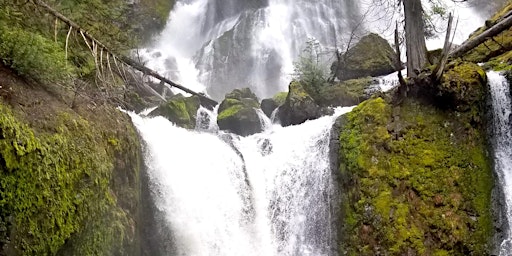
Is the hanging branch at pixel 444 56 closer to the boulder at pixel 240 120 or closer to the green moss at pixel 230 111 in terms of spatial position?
the boulder at pixel 240 120

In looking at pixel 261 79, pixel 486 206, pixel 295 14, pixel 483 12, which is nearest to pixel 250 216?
pixel 486 206

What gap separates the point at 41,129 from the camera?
5.12 meters

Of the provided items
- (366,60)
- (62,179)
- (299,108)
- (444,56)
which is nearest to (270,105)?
(299,108)

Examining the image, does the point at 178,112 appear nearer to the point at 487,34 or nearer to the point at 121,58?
the point at 121,58

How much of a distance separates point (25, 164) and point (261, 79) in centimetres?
2147

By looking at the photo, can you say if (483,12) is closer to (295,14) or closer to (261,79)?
(295,14)

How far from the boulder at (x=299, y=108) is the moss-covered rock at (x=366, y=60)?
3.00m

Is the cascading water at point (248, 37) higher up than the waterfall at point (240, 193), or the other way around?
the cascading water at point (248, 37)

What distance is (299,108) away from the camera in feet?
47.6

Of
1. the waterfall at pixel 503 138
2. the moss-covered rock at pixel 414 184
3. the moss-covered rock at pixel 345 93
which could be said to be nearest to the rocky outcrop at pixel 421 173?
the moss-covered rock at pixel 414 184

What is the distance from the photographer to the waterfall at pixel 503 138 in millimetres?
7547

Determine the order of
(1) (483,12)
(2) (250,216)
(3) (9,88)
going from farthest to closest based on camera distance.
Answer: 1. (1) (483,12)
2. (2) (250,216)
3. (3) (9,88)

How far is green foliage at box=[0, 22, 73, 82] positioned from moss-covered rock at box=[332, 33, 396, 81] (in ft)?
41.6

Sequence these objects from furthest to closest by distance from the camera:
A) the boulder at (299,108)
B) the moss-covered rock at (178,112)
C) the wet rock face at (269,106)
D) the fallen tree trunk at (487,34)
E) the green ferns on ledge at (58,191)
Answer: the wet rock face at (269,106), the boulder at (299,108), the moss-covered rock at (178,112), the fallen tree trunk at (487,34), the green ferns on ledge at (58,191)
